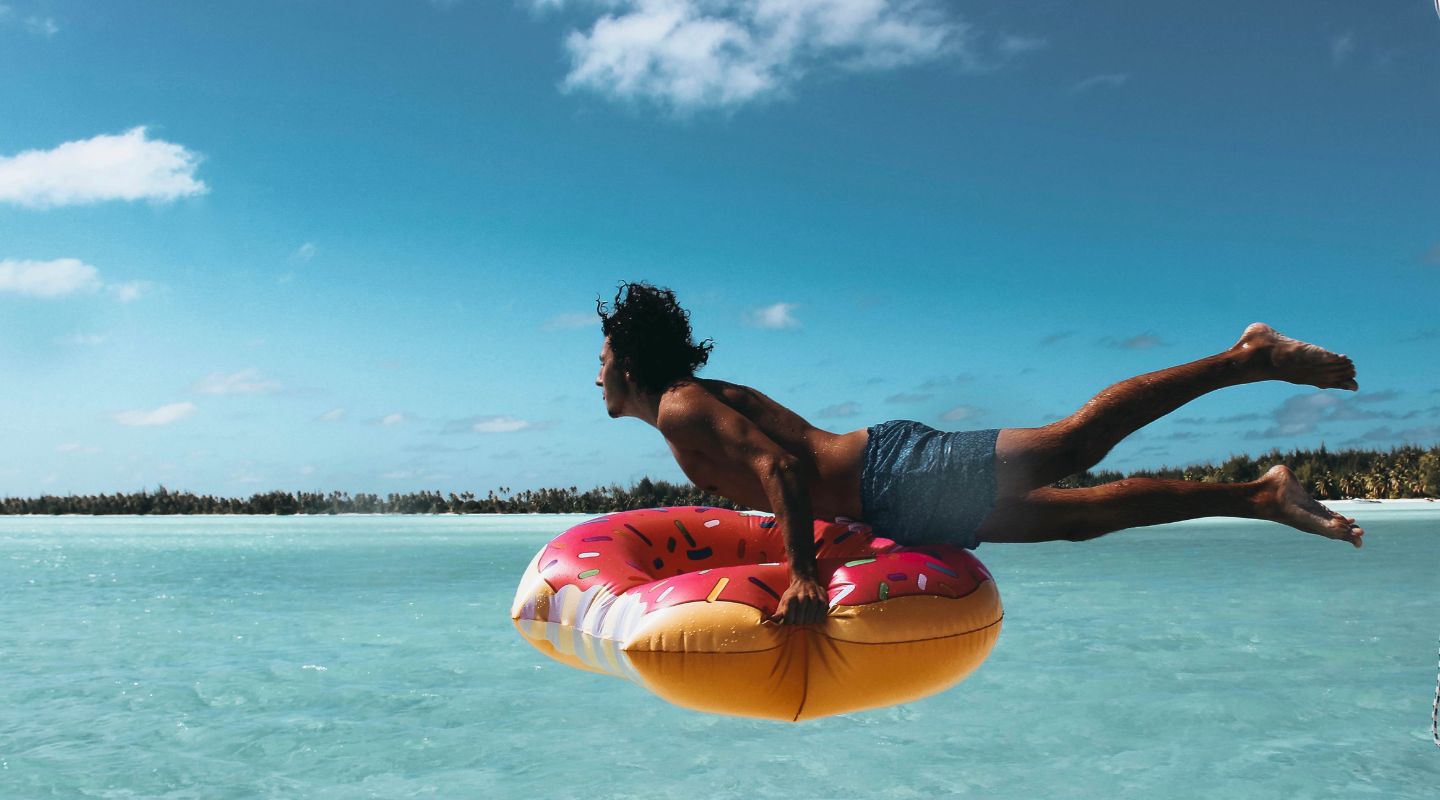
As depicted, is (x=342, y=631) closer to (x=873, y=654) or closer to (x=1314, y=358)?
(x=873, y=654)

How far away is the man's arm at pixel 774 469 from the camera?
8.95ft

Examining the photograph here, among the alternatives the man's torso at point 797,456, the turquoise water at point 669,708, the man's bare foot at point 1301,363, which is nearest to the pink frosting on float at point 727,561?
the man's torso at point 797,456

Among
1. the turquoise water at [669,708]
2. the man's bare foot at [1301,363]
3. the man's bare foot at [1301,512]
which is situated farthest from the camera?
the turquoise water at [669,708]

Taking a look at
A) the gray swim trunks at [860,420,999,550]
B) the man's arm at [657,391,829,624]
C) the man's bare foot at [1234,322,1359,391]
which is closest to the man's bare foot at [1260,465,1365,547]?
the man's bare foot at [1234,322,1359,391]

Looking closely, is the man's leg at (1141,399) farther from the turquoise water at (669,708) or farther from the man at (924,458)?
the turquoise water at (669,708)

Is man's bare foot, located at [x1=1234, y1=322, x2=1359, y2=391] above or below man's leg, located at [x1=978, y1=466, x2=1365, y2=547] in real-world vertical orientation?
above

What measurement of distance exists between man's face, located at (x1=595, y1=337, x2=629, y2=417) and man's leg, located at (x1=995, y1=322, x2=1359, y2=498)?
1.09 meters

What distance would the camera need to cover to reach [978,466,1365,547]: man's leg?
2.82 meters

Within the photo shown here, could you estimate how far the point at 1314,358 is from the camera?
2.69 meters

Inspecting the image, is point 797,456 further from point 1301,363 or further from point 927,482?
point 1301,363

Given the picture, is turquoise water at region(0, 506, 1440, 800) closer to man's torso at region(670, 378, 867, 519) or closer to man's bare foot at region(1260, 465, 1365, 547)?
man's torso at region(670, 378, 867, 519)

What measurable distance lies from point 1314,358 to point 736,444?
58.3 inches

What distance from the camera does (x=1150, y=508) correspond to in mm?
2922

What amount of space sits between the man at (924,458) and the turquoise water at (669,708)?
168cm
